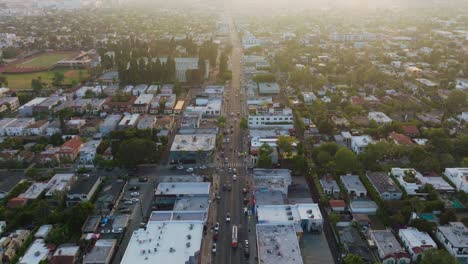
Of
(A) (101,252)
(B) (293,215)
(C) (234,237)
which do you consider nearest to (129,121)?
(A) (101,252)

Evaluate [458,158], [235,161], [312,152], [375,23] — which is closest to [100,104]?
[235,161]

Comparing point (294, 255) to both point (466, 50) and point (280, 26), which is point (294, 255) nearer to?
point (466, 50)

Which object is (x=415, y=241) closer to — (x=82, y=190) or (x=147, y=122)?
(x=82, y=190)

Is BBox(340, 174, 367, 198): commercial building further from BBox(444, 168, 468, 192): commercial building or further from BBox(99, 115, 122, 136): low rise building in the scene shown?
BBox(99, 115, 122, 136): low rise building

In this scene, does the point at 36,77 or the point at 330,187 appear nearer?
the point at 330,187

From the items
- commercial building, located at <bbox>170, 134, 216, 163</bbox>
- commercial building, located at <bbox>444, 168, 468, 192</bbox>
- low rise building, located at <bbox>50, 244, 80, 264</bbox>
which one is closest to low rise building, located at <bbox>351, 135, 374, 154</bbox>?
commercial building, located at <bbox>444, 168, 468, 192</bbox>

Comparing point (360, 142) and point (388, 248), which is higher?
point (360, 142)
